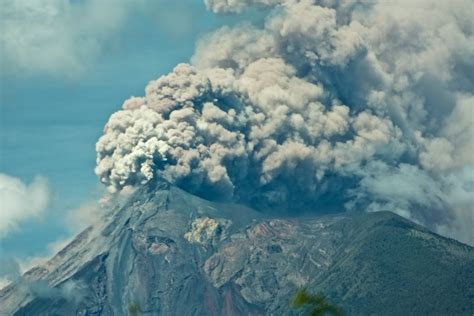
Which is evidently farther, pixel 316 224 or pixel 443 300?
pixel 316 224

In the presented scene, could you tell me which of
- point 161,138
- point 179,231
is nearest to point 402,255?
point 179,231

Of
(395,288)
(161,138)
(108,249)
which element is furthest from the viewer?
(108,249)

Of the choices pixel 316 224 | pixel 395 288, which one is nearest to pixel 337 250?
pixel 316 224

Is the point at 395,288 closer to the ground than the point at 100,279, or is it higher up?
closer to the ground

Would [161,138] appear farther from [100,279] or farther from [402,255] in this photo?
[402,255]

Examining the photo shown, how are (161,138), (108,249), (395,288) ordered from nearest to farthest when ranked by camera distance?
(161,138), (395,288), (108,249)

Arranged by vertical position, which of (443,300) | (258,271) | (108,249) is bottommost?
(443,300)
